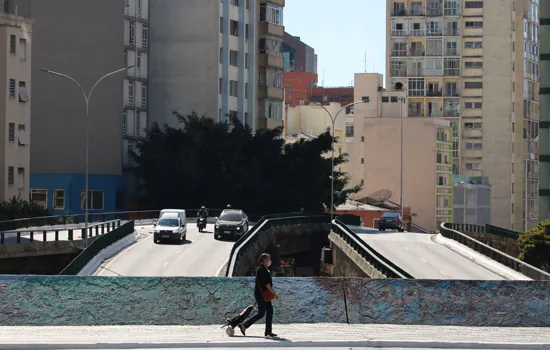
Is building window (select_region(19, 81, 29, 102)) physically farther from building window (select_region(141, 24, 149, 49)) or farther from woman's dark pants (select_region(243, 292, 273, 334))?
woman's dark pants (select_region(243, 292, 273, 334))

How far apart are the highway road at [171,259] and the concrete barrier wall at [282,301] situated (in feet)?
79.0

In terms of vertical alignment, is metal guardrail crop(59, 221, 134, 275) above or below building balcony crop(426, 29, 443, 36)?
below

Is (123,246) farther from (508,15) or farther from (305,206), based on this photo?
(508,15)

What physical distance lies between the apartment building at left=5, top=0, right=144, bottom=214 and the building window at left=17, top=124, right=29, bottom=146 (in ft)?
44.8

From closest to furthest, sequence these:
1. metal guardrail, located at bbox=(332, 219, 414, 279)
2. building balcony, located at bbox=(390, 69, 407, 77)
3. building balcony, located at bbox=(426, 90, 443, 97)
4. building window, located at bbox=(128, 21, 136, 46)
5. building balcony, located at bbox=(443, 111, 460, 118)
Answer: metal guardrail, located at bbox=(332, 219, 414, 279)
building window, located at bbox=(128, 21, 136, 46)
building balcony, located at bbox=(390, 69, 407, 77)
building balcony, located at bbox=(426, 90, 443, 97)
building balcony, located at bbox=(443, 111, 460, 118)

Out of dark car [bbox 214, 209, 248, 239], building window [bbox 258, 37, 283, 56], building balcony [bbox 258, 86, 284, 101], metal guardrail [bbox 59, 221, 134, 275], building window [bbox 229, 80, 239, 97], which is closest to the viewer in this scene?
metal guardrail [bbox 59, 221, 134, 275]

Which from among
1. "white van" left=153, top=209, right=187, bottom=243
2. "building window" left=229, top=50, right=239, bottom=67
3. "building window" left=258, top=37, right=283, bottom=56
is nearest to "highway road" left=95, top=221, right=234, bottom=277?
"white van" left=153, top=209, right=187, bottom=243

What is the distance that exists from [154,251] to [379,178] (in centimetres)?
7950

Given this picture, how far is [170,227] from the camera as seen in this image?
67188 mm

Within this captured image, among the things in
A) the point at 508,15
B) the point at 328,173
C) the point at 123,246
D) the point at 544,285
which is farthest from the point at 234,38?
the point at 544,285

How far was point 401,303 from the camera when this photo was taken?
25469 millimetres

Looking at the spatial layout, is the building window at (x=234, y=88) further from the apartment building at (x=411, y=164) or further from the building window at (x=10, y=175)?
the building window at (x=10, y=175)

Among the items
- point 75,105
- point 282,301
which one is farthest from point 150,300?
point 75,105

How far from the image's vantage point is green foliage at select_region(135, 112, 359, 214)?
94.4 metres
